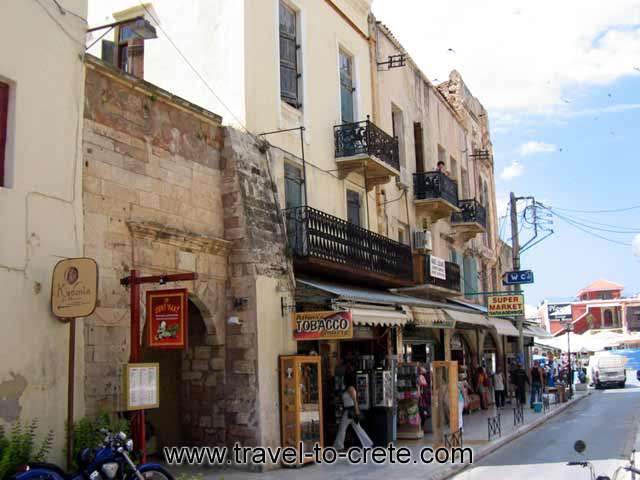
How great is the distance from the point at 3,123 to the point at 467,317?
1492cm

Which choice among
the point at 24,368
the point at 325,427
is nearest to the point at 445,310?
the point at 325,427

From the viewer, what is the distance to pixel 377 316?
48.2 feet

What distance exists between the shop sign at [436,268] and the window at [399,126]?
345 cm

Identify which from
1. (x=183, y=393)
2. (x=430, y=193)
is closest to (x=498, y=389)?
(x=430, y=193)

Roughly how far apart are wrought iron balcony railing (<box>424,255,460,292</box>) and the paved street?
5.15 m

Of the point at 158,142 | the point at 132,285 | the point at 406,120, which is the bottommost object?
the point at 132,285

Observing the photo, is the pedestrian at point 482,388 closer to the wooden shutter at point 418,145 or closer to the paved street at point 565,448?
the paved street at point 565,448

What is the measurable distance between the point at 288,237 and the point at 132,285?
5.49 m

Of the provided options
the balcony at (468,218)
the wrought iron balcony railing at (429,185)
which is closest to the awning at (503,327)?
the balcony at (468,218)

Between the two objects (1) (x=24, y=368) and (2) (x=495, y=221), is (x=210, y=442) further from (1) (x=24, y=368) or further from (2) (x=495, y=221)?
(2) (x=495, y=221)

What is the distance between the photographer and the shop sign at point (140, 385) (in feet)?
30.7

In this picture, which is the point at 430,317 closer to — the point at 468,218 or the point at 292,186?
the point at 292,186

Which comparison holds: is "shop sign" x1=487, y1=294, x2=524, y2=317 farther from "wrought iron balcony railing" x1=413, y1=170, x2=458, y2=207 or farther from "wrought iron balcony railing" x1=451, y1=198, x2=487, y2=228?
"wrought iron balcony railing" x1=451, y1=198, x2=487, y2=228

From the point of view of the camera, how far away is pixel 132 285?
32.1 ft
